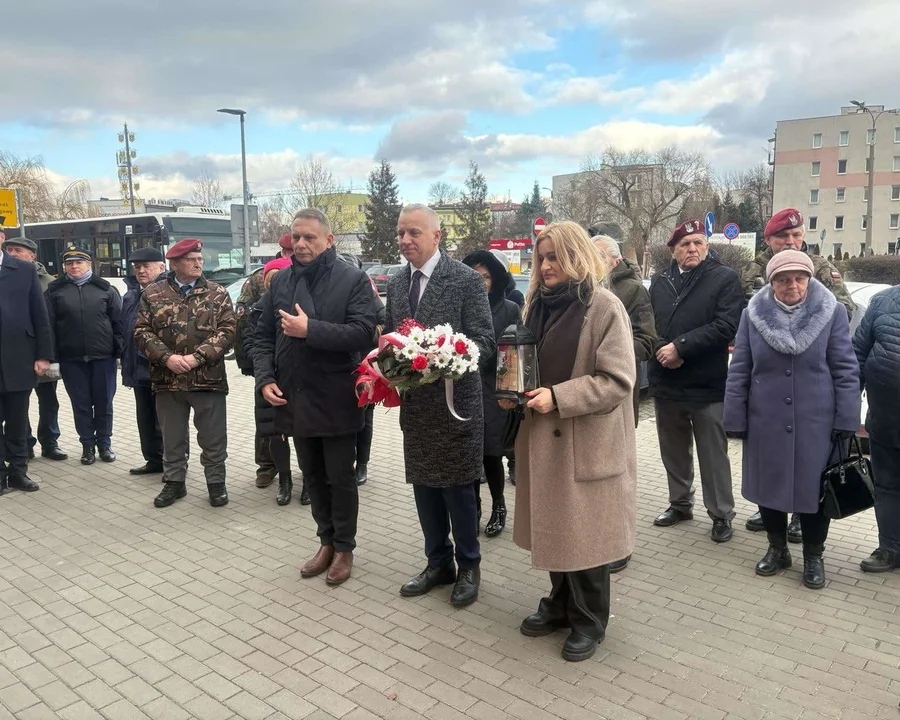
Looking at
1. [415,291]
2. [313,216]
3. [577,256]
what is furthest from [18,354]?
[577,256]

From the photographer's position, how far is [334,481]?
180 inches

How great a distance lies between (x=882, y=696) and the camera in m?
3.29

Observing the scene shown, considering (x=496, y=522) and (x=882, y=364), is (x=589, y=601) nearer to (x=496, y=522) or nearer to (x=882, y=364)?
(x=496, y=522)

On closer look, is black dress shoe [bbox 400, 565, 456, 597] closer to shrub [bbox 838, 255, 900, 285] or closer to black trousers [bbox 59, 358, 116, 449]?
black trousers [bbox 59, 358, 116, 449]

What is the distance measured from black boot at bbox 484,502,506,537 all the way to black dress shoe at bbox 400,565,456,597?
33.3 inches

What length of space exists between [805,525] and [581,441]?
78.9 inches

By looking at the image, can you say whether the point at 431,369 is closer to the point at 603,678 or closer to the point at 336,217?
the point at 603,678

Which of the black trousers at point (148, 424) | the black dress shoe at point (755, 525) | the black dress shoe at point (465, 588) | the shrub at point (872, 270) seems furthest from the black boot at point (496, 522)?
the shrub at point (872, 270)

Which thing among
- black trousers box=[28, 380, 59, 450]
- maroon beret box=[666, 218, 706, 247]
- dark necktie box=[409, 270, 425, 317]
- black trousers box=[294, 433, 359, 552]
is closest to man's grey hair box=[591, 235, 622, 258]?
maroon beret box=[666, 218, 706, 247]

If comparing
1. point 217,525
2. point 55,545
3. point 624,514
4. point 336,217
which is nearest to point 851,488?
point 624,514

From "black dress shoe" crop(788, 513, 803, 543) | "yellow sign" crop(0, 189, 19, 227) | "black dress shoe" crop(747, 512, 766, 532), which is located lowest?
"black dress shoe" crop(747, 512, 766, 532)

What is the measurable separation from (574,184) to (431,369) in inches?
2445

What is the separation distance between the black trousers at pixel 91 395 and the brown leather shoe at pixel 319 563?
3.83 m

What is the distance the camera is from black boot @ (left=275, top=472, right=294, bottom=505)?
6164 mm
